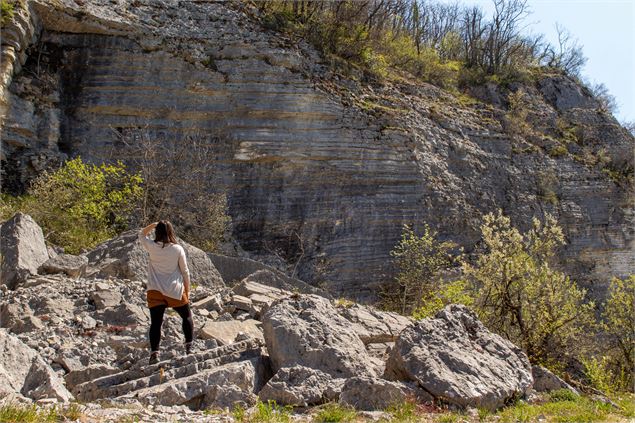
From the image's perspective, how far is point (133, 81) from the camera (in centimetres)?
1764

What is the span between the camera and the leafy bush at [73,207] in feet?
44.2

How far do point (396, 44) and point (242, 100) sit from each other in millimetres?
10305

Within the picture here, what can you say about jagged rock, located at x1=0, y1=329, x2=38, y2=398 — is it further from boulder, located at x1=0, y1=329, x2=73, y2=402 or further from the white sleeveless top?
the white sleeveless top

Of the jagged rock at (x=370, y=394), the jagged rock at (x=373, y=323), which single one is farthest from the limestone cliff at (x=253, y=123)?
the jagged rock at (x=370, y=394)

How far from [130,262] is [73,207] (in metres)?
4.52

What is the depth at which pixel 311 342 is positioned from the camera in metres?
Result: 6.58

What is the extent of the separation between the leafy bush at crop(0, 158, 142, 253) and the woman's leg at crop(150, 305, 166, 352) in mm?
7173

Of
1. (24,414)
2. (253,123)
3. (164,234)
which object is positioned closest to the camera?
(24,414)

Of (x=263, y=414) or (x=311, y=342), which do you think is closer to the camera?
(x=263, y=414)

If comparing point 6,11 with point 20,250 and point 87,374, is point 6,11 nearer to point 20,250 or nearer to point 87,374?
point 20,250

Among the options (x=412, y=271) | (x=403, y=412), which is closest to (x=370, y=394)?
(x=403, y=412)

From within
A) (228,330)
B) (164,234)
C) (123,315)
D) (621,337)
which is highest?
(164,234)

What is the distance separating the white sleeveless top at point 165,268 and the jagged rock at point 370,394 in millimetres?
2201

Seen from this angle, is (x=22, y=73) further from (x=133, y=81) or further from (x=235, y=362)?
(x=235, y=362)
